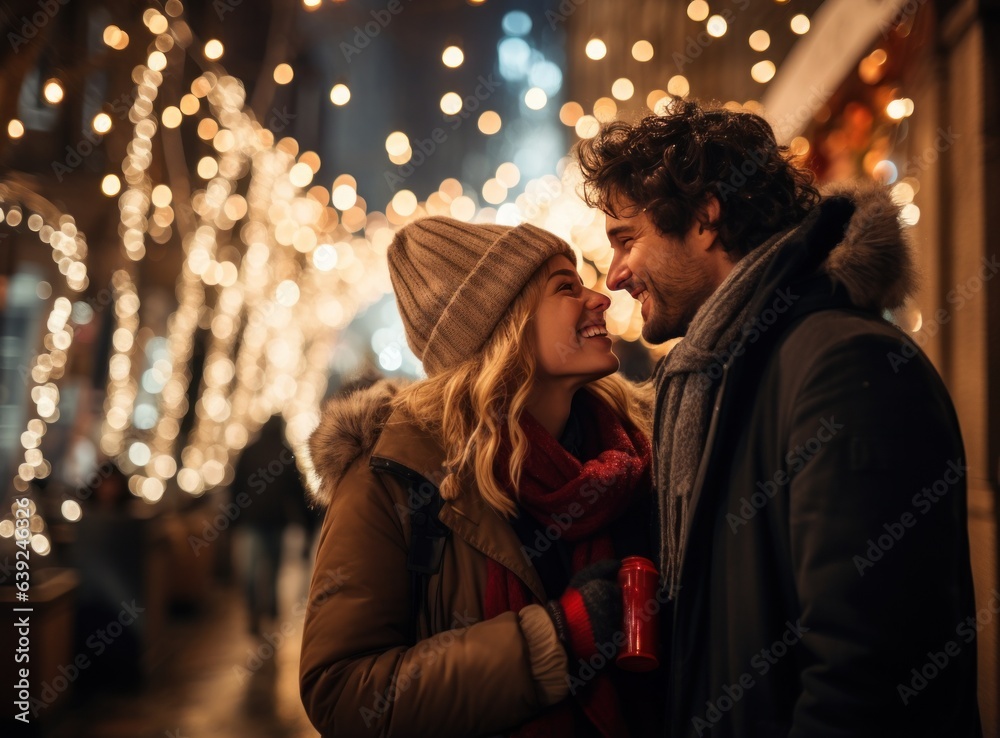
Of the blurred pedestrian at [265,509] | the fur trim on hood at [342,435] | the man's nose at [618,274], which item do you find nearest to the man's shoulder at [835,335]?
the man's nose at [618,274]

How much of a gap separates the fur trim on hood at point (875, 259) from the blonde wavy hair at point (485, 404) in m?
0.99

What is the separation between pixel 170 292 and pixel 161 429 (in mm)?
6445

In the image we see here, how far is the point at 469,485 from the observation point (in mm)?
2293

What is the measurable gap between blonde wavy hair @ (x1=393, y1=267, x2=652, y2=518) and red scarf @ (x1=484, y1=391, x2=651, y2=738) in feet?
0.18

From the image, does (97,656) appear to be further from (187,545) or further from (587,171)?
(587,171)

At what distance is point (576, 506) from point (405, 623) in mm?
573

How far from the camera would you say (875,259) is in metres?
1.86

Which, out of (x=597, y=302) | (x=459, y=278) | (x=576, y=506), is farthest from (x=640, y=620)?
(x=459, y=278)

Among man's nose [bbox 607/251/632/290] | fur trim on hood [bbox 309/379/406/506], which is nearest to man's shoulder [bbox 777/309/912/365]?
man's nose [bbox 607/251/632/290]

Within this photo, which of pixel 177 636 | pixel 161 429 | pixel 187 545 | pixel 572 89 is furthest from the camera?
pixel 572 89

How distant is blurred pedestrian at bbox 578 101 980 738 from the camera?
1.57 m

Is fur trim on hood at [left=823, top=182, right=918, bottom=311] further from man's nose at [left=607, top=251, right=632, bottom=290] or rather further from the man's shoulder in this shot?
man's nose at [left=607, top=251, right=632, bottom=290]

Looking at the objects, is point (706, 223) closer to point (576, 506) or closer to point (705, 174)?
point (705, 174)

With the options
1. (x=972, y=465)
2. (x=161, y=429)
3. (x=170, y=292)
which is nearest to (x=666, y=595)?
(x=972, y=465)
